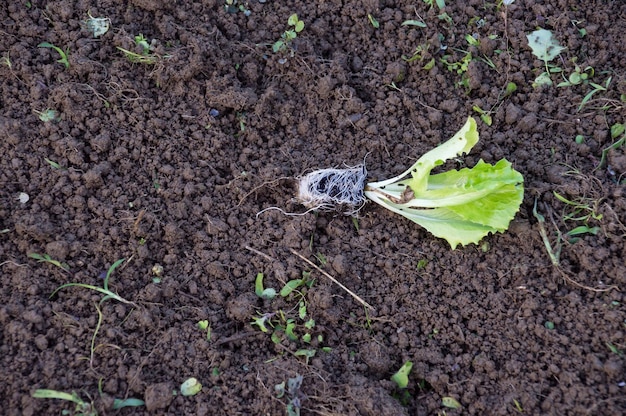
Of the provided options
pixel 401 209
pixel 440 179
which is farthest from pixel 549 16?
pixel 401 209

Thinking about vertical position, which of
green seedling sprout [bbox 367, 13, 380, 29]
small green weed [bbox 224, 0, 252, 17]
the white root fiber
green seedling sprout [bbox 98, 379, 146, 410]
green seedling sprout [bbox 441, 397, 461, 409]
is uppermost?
green seedling sprout [bbox 367, 13, 380, 29]

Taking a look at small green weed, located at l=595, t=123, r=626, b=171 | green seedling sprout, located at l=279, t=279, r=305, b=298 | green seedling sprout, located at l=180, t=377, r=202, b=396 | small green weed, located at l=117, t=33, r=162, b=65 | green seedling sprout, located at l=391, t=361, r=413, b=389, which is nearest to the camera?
green seedling sprout, located at l=180, t=377, r=202, b=396

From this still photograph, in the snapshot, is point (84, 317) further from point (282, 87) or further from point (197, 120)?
point (282, 87)

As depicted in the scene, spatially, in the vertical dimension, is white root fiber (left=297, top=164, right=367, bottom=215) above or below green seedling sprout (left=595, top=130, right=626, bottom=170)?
below

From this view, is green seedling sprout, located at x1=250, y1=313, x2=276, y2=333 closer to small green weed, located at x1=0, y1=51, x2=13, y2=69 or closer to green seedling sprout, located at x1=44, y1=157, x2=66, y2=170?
green seedling sprout, located at x1=44, y1=157, x2=66, y2=170

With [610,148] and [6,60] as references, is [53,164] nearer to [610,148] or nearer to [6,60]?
[6,60]

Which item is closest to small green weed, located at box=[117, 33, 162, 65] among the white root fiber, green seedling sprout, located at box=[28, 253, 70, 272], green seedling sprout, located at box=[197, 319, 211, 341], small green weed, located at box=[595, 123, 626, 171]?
the white root fiber

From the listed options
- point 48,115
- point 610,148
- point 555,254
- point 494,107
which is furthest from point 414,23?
point 48,115

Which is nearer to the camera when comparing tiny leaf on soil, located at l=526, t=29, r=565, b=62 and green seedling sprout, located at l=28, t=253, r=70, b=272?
green seedling sprout, located at l=28, t=253, r=70, b=272
